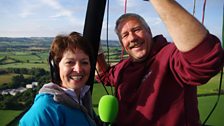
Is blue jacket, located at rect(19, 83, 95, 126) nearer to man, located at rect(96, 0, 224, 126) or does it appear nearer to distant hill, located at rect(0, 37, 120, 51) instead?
man, located at rect(96, 0, 224, 126)

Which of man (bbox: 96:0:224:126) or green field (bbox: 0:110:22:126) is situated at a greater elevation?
man (bbox: 96:0:224:126)

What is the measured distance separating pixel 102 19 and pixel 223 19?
66 cm

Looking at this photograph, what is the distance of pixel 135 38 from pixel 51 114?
62 cm

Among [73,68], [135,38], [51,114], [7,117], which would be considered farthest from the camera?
[7,117]

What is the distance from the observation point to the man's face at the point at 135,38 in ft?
5.01

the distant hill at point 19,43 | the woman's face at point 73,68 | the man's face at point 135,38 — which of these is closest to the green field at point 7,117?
Answer: the distant hill at point 19,43

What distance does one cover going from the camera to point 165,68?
53.5 inches

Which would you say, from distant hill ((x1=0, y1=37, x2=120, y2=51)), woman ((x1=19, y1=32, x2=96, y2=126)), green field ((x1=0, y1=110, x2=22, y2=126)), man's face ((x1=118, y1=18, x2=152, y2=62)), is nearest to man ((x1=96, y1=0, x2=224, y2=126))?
man's face ((x1=118, y1=18, x2=152, y2=62))

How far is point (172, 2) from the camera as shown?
3.46 ft

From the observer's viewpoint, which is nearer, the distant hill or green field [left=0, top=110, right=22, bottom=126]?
green field [left=0, top=110, right=22, bottom=126]

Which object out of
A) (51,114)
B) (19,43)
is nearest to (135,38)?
(51,114)

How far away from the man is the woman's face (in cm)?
31

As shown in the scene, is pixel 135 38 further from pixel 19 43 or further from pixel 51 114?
pixel 19 43

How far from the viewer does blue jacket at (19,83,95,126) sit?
1.14 metres
